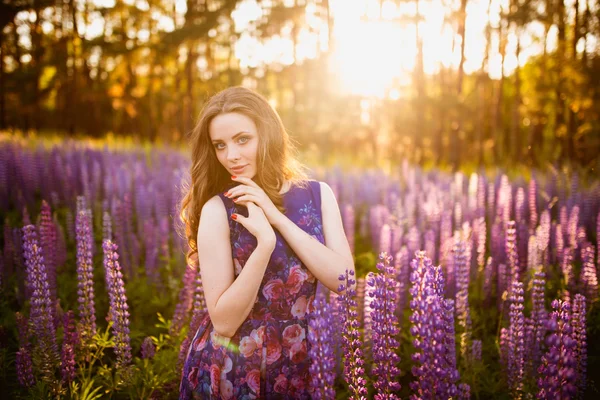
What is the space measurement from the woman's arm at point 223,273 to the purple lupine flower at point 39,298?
97cm

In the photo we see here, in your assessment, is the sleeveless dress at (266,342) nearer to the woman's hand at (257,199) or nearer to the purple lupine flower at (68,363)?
the woman's hand at (257,199)

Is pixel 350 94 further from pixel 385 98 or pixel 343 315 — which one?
pixel 343 315

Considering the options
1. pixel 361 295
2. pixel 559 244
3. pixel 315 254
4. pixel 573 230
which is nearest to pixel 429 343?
pixel 315 254

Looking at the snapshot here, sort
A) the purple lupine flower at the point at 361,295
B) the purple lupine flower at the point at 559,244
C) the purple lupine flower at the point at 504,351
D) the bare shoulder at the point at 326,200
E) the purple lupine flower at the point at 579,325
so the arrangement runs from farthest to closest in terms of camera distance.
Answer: the purple lupine flower at the point at 559,244 → the purple lupine flower at the point at 361,295 → the purple lupine flower at the point at 504,351 → the bare shoulder at the point at 326,200 → the purple lupine flower at the point at 579,325

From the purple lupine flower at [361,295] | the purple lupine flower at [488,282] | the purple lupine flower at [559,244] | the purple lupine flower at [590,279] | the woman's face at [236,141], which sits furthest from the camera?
the purple lupine flower at [559,244]

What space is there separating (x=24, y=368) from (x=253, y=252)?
1.70m

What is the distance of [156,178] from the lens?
7320 mm

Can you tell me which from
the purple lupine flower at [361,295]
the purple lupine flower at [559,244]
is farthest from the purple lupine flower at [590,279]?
the purple lupine flower at [361,295]

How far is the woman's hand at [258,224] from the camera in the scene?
7.11ft

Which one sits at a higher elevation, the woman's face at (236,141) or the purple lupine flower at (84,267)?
the woman's face at (236,141)

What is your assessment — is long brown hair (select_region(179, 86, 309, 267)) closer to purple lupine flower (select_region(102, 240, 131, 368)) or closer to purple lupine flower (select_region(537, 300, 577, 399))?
purple lupine flower (select_region(102, 240, 131, 368))

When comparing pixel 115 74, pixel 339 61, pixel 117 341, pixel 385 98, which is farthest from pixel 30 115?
pixel 117 341

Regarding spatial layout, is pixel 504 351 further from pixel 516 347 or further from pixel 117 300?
pixel 117 300

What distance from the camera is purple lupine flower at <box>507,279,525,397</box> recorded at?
251cm
